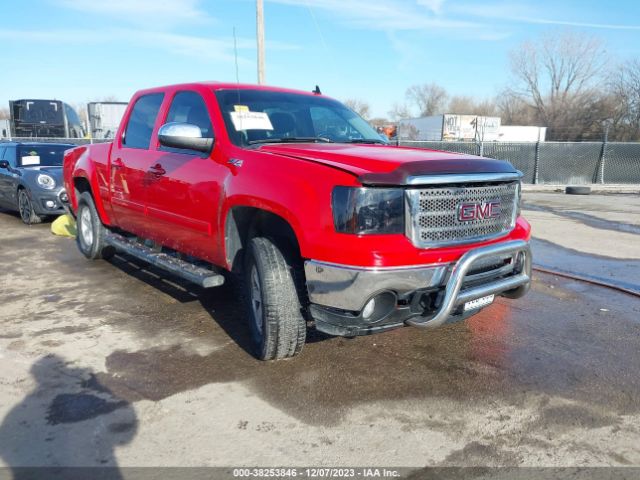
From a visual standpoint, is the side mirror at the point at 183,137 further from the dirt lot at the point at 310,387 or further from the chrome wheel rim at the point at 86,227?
the chrome wheel rim at the point at 86,227

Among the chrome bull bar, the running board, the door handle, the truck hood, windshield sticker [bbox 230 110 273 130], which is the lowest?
the running board

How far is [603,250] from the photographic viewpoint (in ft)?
25.8

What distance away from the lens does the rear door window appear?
205 inches

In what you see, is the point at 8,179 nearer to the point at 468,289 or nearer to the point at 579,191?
the point at 468,289

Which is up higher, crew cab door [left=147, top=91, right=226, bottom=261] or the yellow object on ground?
crew cab door [left=147, top=91, right=226, bottom=261]

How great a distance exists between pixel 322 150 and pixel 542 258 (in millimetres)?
4829

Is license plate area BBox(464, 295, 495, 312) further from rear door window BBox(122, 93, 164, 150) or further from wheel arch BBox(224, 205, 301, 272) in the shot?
rear door window BBox(122, 93, 164, 150)

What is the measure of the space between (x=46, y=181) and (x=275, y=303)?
811 cm

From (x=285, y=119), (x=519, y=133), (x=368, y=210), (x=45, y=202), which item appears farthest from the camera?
(x=519, y=133)

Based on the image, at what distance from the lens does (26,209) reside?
1009cm

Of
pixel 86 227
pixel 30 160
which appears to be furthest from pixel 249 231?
pixel 30 160

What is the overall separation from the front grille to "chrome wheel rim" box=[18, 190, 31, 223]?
9.11 m

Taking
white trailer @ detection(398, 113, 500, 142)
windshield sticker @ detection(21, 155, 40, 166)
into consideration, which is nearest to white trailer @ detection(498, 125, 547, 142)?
white trailer @ detection(398, 113, 500, 142)

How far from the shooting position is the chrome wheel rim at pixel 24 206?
10.0 metres
